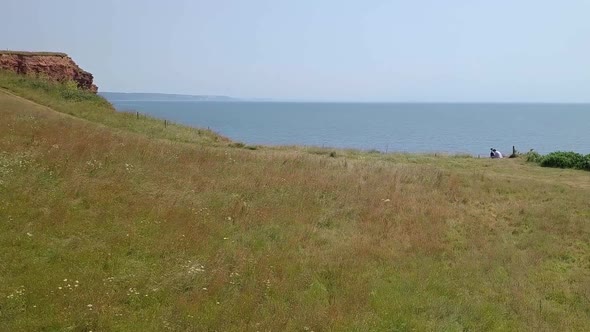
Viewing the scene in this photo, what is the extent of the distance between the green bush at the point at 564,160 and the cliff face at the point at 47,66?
1471 inches

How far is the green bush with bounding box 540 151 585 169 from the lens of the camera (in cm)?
2639

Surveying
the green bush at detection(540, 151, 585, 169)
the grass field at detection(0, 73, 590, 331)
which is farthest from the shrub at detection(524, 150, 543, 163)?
the grass field at detection(0, 73, 590, 331)

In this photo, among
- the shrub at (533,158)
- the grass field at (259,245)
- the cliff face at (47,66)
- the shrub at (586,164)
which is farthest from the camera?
the cliff face at (47,66)

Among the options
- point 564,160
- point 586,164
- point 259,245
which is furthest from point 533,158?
point 259,245

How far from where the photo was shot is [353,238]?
12.3 meters

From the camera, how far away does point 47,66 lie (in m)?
38.7

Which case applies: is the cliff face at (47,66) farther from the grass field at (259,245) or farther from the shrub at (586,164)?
the shrub at (586,164)

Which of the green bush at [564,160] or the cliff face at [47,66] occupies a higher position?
the cliff face at [47,66]

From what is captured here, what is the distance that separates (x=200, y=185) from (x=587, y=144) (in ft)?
269

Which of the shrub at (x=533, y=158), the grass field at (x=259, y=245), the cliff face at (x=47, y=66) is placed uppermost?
the cliff face at (x=47, y=66)

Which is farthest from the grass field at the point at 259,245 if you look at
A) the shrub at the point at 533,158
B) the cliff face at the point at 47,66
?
the cliff face at the point at 47,66

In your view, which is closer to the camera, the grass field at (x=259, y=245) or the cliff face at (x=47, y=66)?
the grass field at (x=259, y=245)

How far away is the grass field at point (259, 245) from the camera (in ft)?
26.6

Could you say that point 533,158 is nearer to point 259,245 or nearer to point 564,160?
point 564,160
